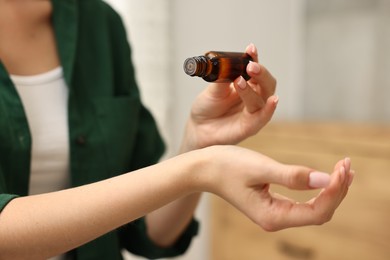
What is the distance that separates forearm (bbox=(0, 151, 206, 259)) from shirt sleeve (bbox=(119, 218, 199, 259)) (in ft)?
1.13

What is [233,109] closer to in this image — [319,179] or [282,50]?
[319,179]

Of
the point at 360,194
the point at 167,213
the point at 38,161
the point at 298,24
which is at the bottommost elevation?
the point at 360,194

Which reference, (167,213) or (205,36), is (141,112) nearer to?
(167,213)

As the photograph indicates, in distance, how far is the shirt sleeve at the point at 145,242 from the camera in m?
0.85

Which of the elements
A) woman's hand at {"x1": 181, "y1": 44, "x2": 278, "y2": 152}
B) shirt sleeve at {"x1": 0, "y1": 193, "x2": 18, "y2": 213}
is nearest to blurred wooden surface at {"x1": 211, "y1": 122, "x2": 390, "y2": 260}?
woman's hand at {"x1": 181, "y1": 44, "x2": 278, "y2": 152}

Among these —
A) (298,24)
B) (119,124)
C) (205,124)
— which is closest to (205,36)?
(298,24)

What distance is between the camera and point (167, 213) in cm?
80

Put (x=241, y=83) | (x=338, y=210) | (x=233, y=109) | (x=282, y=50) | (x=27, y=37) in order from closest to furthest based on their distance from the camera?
(x=241, y=83), (x=233, y=109), (x=27, y=37), (x=338, y=210), (x=282, y=50)

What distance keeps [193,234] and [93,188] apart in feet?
1.38

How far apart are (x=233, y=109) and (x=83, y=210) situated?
0.85ft

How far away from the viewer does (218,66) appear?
525 millimetres

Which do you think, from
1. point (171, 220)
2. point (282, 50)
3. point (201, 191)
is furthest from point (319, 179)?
point (282, 50)

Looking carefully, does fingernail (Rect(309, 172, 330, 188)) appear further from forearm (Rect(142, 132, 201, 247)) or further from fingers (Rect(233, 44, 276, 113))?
forearm (Rect(142, 132, 201, 247))

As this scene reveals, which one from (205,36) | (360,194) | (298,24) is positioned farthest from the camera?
(298,24)
